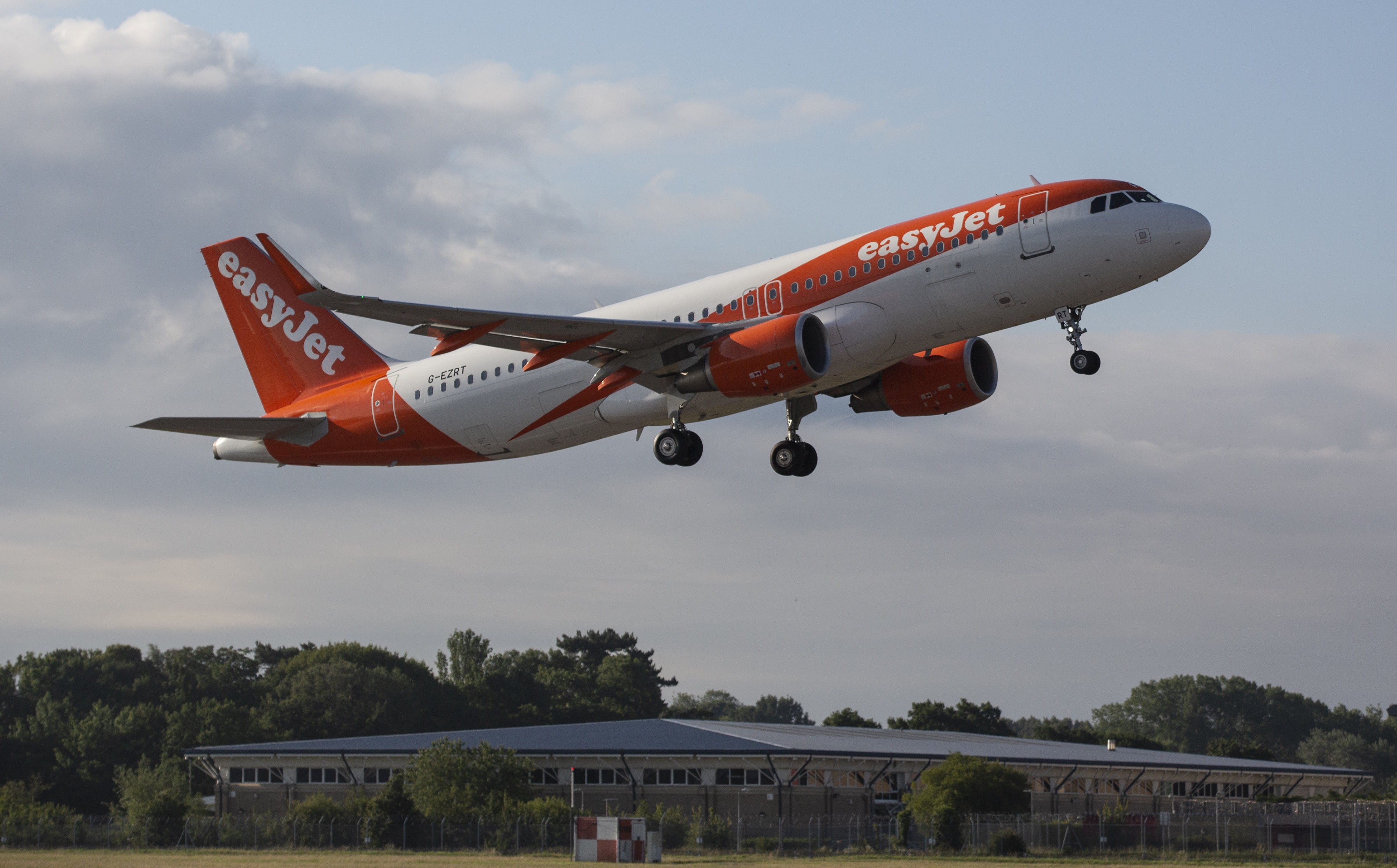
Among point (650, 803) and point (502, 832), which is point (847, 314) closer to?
point (502, 832)

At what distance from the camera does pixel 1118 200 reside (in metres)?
35.2

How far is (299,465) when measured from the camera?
47.9 metres

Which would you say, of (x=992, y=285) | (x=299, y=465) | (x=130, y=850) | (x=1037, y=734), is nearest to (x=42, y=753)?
(x=130, y=850)

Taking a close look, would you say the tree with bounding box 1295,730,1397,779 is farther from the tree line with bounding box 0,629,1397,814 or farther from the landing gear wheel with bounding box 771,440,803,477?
the landing gear wheel with bounding box 771,440,803,477

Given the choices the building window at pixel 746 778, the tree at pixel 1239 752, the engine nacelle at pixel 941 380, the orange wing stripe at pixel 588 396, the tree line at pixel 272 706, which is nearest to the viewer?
the orange wing stripe at pixel 588 396

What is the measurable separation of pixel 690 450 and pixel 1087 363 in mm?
11565

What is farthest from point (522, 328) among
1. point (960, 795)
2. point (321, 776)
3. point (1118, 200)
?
point (321, 776)

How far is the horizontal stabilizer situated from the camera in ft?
150

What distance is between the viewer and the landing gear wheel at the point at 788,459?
44.0m

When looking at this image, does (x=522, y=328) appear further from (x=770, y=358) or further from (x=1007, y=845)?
(x=1007, y=845)

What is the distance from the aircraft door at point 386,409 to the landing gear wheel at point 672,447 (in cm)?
904

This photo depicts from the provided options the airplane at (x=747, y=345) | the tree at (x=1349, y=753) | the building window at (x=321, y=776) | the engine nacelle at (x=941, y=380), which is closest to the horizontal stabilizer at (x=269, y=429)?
the airplane at (x=747, y=345)

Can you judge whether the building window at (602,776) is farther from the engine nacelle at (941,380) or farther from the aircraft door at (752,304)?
the aircraft door at (752,304)

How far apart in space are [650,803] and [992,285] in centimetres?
4442
